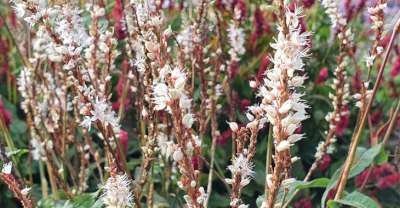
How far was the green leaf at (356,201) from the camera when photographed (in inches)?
52.7

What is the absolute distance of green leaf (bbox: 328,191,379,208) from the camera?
1.34 meters

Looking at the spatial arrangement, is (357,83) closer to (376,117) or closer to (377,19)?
(376,117)

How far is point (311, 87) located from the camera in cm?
254

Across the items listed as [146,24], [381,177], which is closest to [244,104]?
[381,177]

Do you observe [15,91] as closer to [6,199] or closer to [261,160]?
Result: [6,199]

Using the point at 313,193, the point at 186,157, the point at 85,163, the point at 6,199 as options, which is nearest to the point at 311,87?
the point at 313,193

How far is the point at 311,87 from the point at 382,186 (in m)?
0.57

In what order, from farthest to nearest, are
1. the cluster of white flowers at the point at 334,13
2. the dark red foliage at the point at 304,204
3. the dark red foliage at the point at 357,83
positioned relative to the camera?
the dark red foliage at the point at 357,83
the dark red foliage at the point at 304,204
the cluster of white flowers at the point at 334,13

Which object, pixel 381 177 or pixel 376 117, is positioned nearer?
pixel 381 177

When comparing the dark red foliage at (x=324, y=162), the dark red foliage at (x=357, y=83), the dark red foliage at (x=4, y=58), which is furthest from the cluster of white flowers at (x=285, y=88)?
the dark red foliage at (x=4, y=58)

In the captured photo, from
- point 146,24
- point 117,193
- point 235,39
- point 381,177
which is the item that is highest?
point 146,24

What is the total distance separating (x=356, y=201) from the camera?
1.36 metres

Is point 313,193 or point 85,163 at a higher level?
point 85,163

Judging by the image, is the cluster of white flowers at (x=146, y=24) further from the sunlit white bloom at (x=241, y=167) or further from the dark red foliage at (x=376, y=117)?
the dark red foliage at (x=376, y=117)
